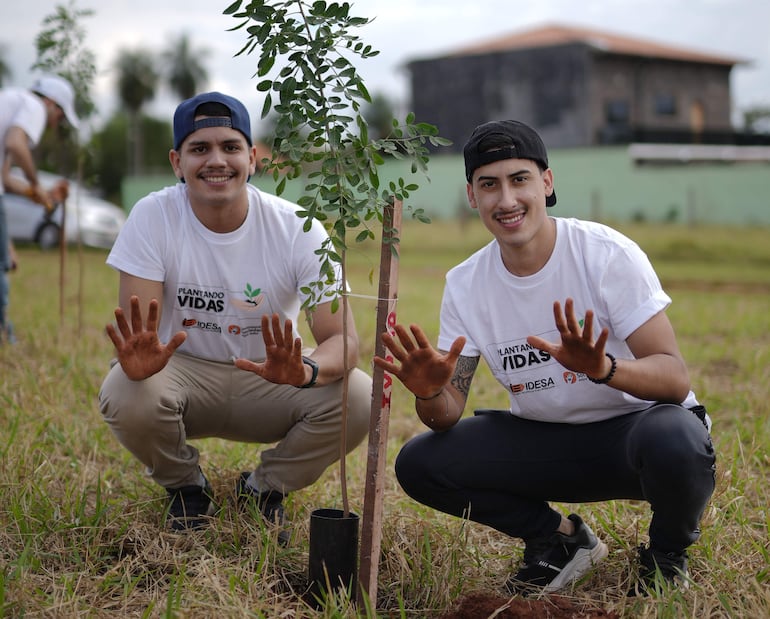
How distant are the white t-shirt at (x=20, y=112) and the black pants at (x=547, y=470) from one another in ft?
14.8

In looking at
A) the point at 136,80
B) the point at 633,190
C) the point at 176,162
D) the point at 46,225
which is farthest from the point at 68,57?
the point at 136,80

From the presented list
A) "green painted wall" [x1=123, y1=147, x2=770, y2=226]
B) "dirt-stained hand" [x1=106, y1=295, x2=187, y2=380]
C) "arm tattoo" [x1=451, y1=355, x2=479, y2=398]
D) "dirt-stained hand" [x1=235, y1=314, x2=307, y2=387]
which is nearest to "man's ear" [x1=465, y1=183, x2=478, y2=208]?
"arm tattoo" [x1=451, y1=355, x2=479, y2=398]

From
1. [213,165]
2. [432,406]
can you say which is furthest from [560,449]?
[213,165]

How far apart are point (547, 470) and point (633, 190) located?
17.1 m

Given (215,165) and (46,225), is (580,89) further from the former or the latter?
(215,165)

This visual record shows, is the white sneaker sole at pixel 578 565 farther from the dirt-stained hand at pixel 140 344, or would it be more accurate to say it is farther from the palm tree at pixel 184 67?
the palm tree at pixel 184 67

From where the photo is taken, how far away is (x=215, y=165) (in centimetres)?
322

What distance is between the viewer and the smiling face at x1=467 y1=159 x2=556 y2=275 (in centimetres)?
277

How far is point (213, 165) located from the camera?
3227 mm

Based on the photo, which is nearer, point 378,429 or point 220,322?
point 378,429

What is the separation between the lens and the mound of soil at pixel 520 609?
248 centimetres

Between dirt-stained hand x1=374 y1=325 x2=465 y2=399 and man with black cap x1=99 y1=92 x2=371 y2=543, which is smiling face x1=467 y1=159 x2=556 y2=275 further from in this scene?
man with black cap x1=99 y1=92 x2=371 y2=543

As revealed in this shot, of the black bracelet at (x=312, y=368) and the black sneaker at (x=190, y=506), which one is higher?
the black bracelet at (x=312, y=368)

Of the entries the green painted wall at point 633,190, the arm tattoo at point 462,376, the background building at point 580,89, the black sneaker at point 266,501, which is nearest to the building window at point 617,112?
the background building at point 580,89
